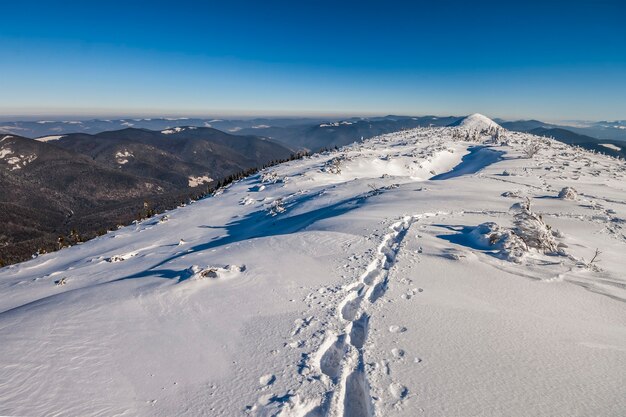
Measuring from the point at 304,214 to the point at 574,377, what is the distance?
19.4 m

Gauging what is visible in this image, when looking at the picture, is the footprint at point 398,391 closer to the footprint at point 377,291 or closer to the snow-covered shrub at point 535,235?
the footprint at point 377,291

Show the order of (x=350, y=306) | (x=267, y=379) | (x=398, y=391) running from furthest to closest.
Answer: (x=350, y=306), (x=267, y=379), (x=398, y=391)

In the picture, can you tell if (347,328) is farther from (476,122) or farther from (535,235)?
(476,122)

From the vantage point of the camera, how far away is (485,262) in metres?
11.1

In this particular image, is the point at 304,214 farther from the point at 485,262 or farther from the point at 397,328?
the point at 397,328

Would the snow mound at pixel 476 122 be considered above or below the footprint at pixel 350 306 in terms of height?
above

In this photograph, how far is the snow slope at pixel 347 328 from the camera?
225 inches

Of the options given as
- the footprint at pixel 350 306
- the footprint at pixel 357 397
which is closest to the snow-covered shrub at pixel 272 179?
the footprint at pixel 350 306

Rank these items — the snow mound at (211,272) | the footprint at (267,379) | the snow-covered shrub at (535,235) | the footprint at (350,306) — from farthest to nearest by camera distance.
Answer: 1. the snow-covered shrub at (535,235)
2. the snow mound at (211,272)
3. the footprint at (350,306)
4. the footprint at (267,379)

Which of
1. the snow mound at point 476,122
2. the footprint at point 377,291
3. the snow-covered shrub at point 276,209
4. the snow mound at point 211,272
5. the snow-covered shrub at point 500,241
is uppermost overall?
the snow mound at point 476,122

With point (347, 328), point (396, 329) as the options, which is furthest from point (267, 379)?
point (396, 329)

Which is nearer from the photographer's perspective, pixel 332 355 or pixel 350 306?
pixel 332 355

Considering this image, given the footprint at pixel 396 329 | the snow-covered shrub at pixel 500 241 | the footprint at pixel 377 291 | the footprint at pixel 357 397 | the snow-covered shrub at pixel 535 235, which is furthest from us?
the snow-covered shrub at pixel 535 235

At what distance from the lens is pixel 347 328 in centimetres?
797
